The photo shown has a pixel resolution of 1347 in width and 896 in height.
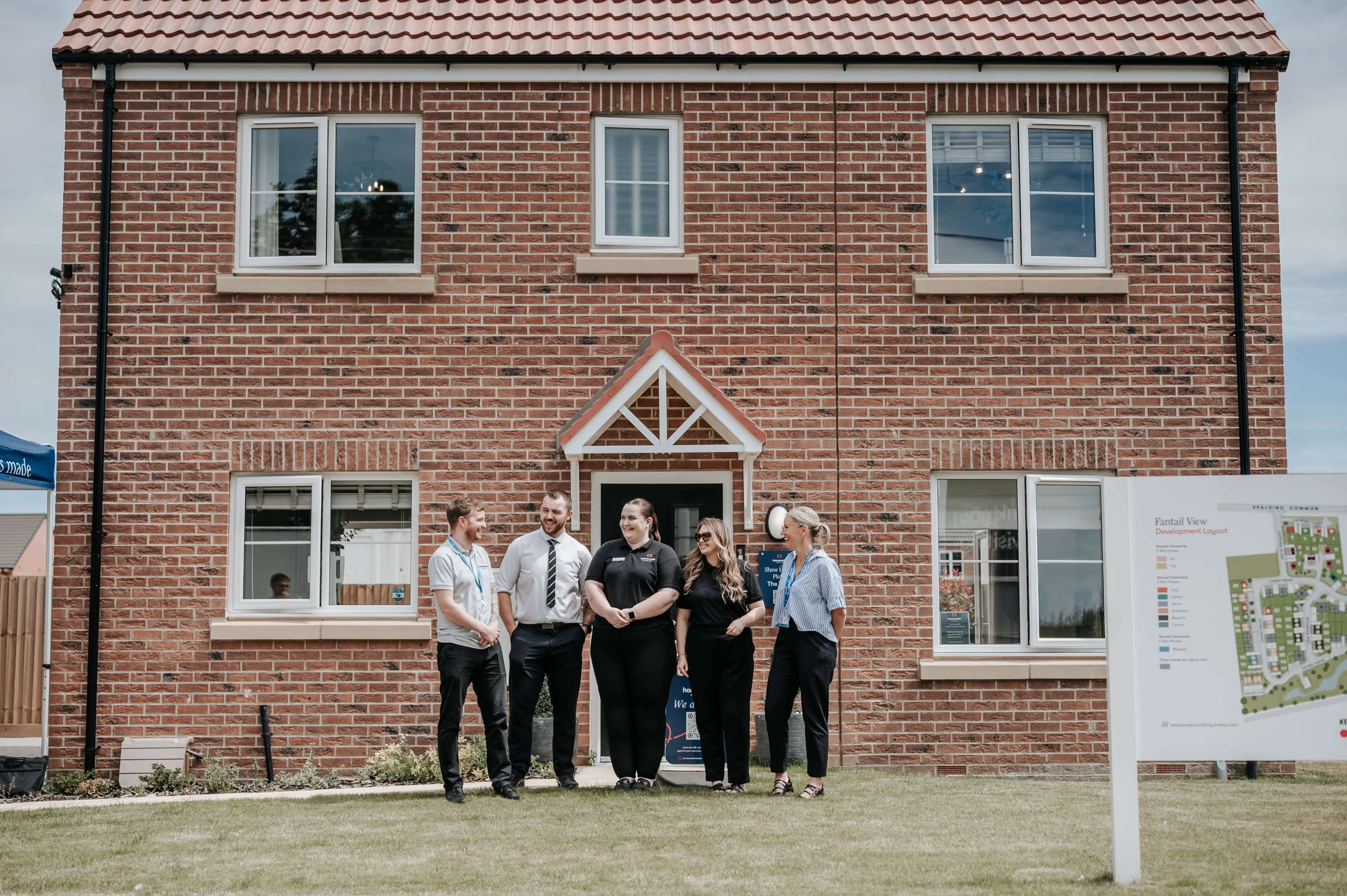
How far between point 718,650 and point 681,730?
1.19 metres

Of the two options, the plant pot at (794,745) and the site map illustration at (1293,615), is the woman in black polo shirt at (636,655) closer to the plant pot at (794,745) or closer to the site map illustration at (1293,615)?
the plant pot at (794,745)

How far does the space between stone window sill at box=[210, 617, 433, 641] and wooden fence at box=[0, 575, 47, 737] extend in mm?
4402

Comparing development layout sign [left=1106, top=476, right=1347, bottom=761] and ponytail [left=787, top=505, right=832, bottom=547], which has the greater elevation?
ponytail [left=787, top=505, right=832, bottom=547]

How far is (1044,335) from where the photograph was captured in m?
10.8

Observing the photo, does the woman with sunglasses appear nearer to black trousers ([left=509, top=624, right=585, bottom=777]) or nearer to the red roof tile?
black trousers ([left=509, top=624, right=585, bottom=777])

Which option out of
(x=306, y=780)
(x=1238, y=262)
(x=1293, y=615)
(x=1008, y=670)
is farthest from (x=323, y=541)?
(x=1238, y=262)

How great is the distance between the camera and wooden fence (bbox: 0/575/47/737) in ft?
45.0

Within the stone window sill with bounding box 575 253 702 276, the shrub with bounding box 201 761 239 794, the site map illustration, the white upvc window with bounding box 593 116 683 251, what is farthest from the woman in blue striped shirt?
the shrub with bounding box 201 761 239 794

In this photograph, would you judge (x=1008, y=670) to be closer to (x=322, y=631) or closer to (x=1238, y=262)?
(x=1238, y=262)

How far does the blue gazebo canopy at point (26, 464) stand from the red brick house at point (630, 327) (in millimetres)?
214

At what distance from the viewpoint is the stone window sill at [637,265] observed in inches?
420

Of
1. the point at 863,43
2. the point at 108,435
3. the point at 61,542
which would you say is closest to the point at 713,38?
the point at 863,43

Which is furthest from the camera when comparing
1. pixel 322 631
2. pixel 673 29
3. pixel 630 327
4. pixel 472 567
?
pixel 673 29

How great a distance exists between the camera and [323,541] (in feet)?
34.8
